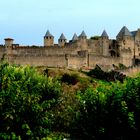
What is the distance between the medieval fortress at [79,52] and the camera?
113 metres

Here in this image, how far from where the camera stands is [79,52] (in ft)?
388

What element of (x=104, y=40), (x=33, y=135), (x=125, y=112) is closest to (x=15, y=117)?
(x=33, y=135)

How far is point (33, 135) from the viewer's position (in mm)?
45031

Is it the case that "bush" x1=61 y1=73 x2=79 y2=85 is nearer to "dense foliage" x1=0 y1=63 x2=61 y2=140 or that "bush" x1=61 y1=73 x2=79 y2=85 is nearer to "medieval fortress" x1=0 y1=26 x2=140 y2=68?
"medieval fortress" x1=0 y1=26 x2=140 y2=68

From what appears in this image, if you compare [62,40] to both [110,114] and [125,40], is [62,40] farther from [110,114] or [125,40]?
[110,114]

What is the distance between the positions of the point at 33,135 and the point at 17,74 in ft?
20.2

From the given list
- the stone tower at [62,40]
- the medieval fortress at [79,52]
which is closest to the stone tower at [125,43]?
the medieval fortress at [79,52]

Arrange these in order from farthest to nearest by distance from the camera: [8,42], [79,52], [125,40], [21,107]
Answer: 1. [125,40]
2. [79,52]
3. [8,42]
4. [21,107]

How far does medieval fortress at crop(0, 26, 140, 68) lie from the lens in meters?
113

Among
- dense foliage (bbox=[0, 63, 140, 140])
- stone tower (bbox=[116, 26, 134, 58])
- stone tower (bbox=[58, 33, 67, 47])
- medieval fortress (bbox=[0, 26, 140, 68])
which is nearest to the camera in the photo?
dense foliage (bbox=[0, 63, 140, 140])

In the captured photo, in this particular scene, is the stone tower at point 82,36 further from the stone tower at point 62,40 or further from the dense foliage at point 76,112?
the dense foliage at point 76,112

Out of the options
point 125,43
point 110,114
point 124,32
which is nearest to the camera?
point 110,114

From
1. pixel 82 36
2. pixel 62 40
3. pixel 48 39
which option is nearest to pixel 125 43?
pixel 82 36

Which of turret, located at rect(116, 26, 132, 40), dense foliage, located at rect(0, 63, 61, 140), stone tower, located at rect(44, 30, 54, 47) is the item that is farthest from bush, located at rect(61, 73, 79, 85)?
dense foliage, located at rect(0, 63, 61, 140)
